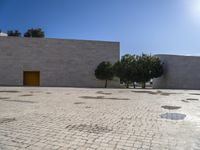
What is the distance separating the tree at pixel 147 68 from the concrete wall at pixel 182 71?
194cm

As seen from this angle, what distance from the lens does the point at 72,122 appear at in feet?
19.6

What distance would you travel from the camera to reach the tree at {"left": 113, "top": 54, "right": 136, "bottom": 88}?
1080 inches

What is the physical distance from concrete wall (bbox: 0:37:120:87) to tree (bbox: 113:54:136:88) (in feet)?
12.6

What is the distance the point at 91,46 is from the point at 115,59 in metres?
4.14

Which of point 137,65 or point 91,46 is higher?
point 91,46

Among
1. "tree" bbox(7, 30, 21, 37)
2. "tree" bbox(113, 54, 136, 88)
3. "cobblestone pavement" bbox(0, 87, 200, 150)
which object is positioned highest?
"tree" bbox(7, 30, 21, 37)

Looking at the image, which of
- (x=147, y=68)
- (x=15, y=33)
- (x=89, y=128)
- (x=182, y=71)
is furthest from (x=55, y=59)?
(x=89, y=128)

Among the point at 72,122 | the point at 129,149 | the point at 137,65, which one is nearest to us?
the point at 129,149

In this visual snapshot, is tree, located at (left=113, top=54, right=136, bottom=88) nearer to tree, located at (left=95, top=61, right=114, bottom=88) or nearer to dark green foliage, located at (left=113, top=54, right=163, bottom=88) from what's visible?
dark green foliage, located at (left=113, top=54, right=163, bottom=88)

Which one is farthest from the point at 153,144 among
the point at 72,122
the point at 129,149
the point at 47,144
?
the point at 72,122

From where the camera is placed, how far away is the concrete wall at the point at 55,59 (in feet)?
97.6

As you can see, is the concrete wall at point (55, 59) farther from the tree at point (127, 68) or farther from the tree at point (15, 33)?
the tree at point (15, 33)

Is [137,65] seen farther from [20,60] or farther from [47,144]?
[47,144]

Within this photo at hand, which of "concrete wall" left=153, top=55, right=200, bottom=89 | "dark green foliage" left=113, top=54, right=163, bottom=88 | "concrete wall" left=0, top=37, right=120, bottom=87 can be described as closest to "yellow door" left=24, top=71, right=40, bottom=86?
"concrete wall" left=0, top=37, right=120, bottom=87
